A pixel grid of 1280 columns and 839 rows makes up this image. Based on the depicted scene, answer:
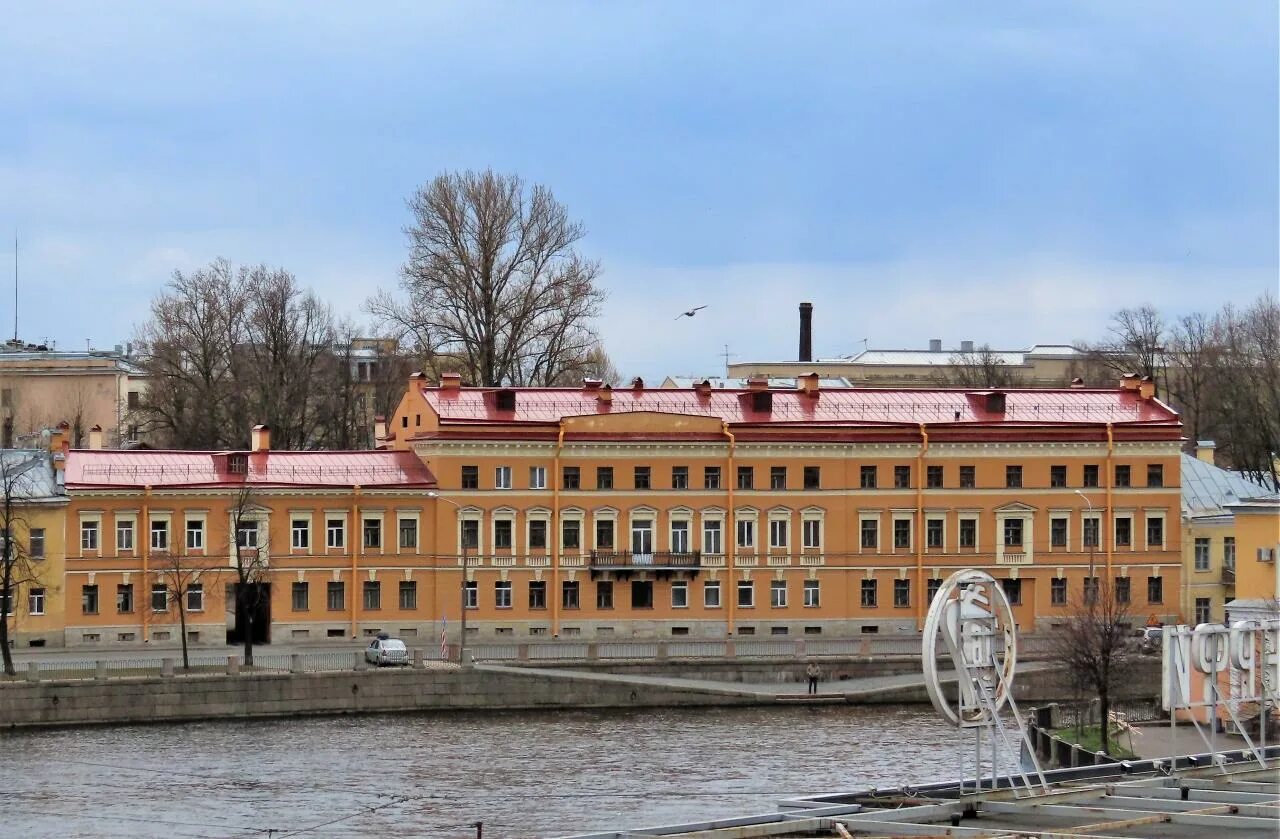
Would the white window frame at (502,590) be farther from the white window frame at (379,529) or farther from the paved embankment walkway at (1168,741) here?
the paved embankment walkway at (1168,741)

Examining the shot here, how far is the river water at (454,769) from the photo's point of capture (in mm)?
50625

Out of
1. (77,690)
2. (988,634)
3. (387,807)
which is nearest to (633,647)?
(77,690)

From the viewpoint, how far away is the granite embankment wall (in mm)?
65438

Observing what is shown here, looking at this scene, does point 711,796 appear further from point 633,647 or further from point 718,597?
point 718,597

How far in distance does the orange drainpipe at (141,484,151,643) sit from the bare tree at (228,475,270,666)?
215 cm

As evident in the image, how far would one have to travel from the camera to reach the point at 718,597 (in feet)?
268

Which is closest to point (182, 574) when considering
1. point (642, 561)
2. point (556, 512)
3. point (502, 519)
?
point (502, 519)

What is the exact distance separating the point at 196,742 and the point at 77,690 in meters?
4.66

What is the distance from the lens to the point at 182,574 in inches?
2987

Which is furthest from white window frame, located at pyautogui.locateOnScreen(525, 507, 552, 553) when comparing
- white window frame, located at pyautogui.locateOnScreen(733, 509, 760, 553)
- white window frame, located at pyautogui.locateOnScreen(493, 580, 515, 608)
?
white window frame, located at pyautogui.locateOnScreen(733, 509, 760, 553)

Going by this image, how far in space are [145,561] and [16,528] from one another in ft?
13.7

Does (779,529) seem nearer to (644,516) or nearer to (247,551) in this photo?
(644,516)

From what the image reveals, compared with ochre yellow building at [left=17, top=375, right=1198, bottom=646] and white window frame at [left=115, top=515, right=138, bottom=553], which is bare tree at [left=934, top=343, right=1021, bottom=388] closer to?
ochre yellow building at [left=17, top=375, right=1198, bottom=646]

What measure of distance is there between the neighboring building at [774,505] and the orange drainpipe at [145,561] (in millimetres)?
9236
